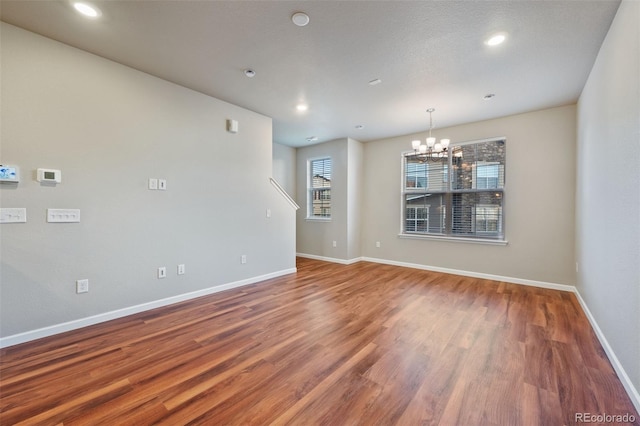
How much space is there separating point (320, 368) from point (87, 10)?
11.0 ft

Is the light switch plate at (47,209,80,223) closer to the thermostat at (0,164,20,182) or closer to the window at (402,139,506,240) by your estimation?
the thermostat at (0,164,20,182)

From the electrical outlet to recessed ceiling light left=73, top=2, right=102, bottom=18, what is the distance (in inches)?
94.1

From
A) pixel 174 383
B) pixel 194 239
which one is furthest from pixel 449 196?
pixel 174 383

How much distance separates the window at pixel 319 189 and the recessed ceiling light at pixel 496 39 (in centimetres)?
398

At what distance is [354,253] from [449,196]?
230 cm

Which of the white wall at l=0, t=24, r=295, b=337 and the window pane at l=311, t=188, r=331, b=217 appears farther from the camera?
the window pane at l=311, t=188, r=331, b=217

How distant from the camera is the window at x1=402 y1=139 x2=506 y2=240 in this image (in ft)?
14.8

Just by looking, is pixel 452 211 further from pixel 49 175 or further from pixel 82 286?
pixel 49 175

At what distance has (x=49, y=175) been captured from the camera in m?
2.41

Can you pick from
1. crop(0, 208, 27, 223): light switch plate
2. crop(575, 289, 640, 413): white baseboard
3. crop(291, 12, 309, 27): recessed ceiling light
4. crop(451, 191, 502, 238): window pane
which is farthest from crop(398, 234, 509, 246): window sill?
crop(0, 208, 27, 223): light switch plate

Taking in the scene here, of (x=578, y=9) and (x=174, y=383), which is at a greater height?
(x=578, y=9)

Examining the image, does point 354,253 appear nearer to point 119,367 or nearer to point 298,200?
point 298,200

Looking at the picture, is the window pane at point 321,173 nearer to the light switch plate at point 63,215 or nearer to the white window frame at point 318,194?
the white window frame at point 318,194

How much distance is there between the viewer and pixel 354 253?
5.95 meters
